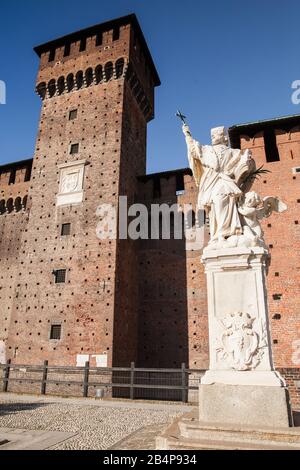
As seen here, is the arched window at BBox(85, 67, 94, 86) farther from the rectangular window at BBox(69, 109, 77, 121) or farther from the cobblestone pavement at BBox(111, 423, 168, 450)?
the cobblestone pavement at BBox(111, 423, 168, 450)

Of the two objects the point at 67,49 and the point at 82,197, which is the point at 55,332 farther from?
the point at 67,49

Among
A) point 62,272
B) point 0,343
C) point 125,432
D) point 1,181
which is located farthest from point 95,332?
point 1,181

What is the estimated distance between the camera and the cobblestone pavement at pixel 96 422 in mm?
4438

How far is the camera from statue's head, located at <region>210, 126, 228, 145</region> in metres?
4.88

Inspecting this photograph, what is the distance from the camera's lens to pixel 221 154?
468 cm

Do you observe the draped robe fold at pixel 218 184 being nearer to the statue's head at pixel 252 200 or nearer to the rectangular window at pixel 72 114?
the statue's head at pixel 252 200

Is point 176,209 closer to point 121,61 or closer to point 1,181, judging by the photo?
point 121,61

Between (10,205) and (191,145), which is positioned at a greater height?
(10,205)

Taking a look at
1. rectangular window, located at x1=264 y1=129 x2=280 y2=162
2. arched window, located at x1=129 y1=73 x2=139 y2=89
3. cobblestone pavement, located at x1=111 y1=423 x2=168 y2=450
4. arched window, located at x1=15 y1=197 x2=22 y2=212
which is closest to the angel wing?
cobblestone pavement, located at x1=111 y1=423 x2=168 y2=450

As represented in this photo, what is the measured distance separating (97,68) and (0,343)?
15.5 metres

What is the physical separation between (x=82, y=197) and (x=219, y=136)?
12.2 m

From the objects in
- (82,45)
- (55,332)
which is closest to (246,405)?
(55,332)

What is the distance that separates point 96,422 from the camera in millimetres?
6234

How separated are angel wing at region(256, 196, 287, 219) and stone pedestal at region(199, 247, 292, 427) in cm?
65
